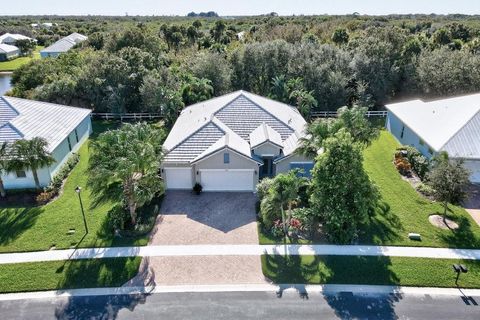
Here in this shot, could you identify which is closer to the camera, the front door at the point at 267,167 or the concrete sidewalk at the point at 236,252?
the concrete sidewalk at the point at 236,252

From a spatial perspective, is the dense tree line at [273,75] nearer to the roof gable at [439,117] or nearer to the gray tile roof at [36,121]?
the gray tile roof at [36,121]

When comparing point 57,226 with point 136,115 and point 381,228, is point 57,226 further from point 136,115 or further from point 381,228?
point 136,115

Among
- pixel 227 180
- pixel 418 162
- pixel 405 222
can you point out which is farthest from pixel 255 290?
pixel 418 162

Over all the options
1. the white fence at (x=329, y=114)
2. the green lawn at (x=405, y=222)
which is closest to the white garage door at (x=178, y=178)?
the green lawn at (x=405, y=222)

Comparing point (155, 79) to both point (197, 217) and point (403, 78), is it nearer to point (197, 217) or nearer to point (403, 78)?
point (197, 217)

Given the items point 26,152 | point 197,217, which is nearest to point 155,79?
point 26,152
